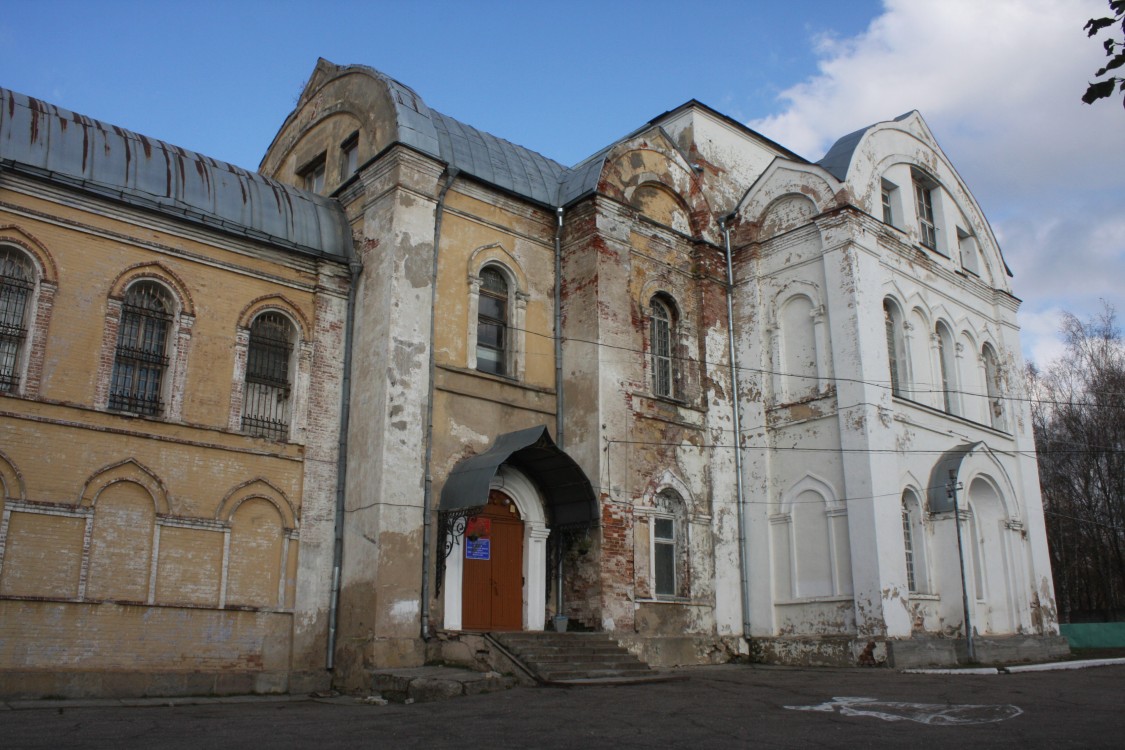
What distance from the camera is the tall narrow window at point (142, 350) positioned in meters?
13.8

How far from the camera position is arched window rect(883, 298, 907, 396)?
1897cm

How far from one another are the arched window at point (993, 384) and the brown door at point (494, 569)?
458 inches

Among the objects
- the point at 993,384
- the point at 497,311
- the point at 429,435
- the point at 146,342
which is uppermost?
the point at 497,311

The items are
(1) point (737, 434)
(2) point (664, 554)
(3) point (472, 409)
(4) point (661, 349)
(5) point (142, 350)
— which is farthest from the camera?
(1) point (737, 434)

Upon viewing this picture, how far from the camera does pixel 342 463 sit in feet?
50.0

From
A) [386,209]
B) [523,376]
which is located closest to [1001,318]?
[523,376]

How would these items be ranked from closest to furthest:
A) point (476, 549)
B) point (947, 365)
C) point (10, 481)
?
point (10, 481) → point (476, 549) → point (947, 365)

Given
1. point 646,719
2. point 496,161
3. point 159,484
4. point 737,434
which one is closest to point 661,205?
point 496,161

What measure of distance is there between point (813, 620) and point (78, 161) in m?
14.0

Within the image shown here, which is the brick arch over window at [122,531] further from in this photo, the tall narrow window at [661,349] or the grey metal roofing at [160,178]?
the tall narrow window at [661,349]

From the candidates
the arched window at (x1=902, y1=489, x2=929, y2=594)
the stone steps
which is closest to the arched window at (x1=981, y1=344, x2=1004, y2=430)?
the arched window at (x1=902, y1=489, x2=929, y2=594)

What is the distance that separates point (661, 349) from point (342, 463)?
6651mm

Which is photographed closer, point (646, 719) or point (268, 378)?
point (646, 719)

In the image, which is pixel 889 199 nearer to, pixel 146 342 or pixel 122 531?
pixel 146 342
